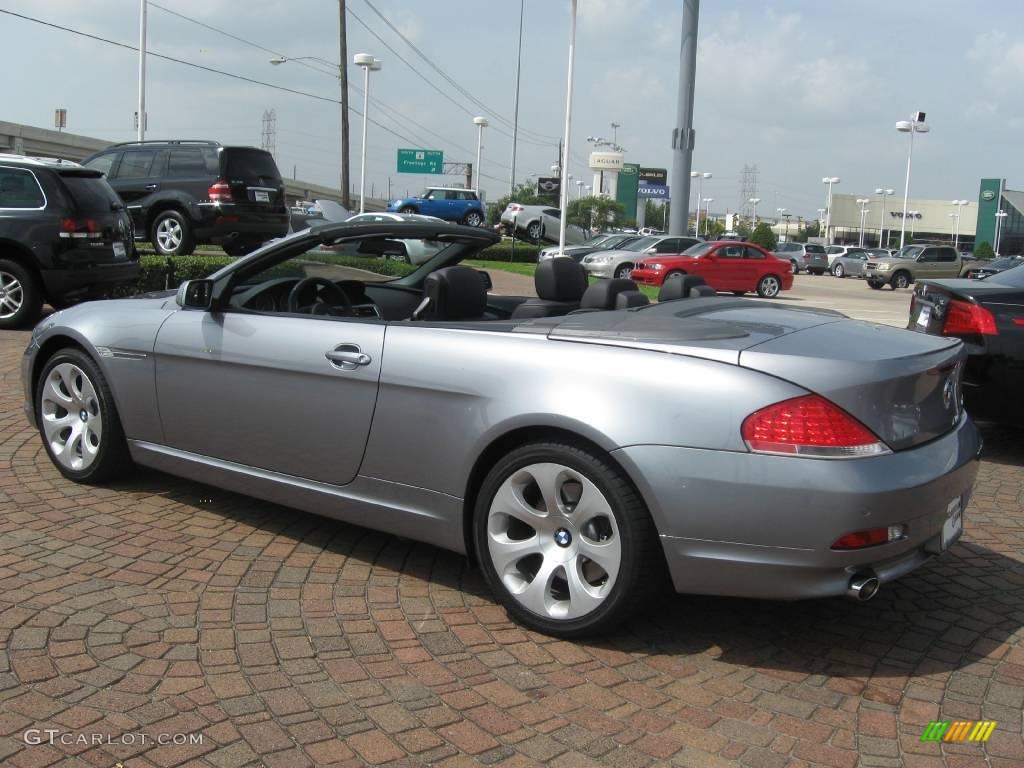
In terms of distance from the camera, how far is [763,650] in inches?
137

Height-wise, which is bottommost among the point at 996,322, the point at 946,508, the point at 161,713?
the point at 161,713

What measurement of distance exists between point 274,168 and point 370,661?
1502cm

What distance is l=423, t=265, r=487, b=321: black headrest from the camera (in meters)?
4.08

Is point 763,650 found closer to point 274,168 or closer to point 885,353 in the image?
point 885,353

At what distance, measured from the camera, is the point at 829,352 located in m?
3.30

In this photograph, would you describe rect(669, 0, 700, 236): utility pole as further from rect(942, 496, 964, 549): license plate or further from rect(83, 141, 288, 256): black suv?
rect(942, 496, 964, 549): license plate

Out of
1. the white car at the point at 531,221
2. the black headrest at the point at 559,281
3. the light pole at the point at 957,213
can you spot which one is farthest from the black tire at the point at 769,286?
the light pole at the point at 957,213

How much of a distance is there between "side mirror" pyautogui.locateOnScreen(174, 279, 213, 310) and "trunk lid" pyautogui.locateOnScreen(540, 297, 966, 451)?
66.7 inches

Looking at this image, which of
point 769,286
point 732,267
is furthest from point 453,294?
point 769,286

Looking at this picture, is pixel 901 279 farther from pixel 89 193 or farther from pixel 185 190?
pixel 89 193

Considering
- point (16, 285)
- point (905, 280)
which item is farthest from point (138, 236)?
point (905, 280)

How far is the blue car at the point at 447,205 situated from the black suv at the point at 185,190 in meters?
24.3

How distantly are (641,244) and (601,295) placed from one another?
85.0 feet

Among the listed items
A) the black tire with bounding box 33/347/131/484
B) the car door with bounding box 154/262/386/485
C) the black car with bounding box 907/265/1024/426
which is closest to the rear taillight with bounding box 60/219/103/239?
the black tire with bounding box 33/347/131/484
